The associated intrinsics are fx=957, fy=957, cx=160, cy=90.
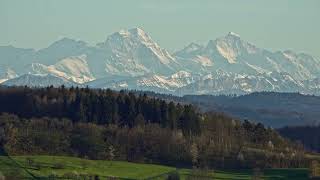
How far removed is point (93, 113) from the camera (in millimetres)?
191875

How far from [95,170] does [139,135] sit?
3304 centimetres

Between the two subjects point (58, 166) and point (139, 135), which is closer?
point (58, 166)

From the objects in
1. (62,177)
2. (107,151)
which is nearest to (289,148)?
(107,151)

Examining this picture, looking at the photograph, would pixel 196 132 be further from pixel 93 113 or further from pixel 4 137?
pixel 4 137

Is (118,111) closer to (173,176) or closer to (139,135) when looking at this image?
(139,135)

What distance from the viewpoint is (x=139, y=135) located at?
556 feet

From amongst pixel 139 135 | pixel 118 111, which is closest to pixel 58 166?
pixel 139 135

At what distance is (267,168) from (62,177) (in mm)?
38018

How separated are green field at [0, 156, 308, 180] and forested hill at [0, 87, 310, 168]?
8554 millimetres

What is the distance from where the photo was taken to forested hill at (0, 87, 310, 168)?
15700 centimetres

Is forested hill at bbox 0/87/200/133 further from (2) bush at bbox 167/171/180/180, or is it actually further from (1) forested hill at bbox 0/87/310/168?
(2) bush at bbox 167/171/180/180

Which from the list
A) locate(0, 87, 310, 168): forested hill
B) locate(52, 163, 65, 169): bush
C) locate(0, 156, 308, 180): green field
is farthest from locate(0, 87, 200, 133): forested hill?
locate(52, 163, 65, 169): bush

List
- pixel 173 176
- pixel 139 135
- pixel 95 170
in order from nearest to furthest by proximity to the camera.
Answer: pixel 173 176 → pixel 95 170 → pixel 139 135

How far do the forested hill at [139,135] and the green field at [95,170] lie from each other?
855cm
